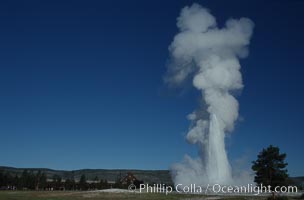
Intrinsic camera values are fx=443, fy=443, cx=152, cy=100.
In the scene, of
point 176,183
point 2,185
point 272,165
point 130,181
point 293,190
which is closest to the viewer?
point 272,165

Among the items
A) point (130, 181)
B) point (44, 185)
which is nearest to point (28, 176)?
point (44, 185)

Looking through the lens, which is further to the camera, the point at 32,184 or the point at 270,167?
the point at 32,184

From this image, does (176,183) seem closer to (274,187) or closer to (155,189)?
(155,189)

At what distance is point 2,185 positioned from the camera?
151875 mm

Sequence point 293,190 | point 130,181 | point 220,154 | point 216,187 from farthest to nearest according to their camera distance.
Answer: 1. point 130,181
2. point 220,154
3. point 216,187
4. point 293,190

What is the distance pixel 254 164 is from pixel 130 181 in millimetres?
106550

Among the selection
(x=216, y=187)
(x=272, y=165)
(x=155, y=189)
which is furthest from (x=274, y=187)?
(x=155, y=189)

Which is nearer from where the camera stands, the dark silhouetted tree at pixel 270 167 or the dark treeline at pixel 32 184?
the dark silhouetted tree at pixel 270 167

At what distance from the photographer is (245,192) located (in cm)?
8450

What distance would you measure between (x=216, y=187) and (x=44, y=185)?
81.1 meters

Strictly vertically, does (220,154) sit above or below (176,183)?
above

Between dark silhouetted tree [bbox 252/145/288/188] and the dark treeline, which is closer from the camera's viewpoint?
dark silhouetted tree [bbox 252/145/288/188]

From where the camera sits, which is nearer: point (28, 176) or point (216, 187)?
point (216, 187)

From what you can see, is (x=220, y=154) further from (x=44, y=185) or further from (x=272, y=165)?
(x=44, y=185)
